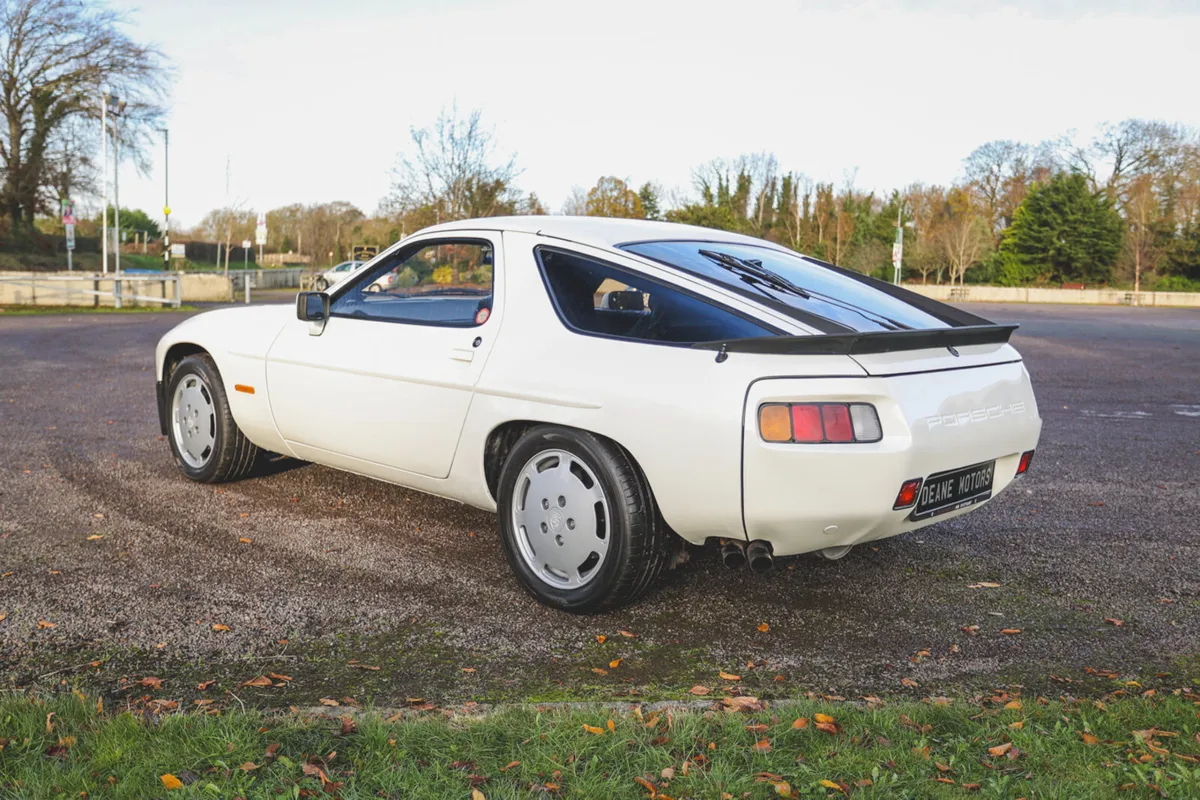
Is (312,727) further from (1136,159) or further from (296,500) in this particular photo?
(1136,159)

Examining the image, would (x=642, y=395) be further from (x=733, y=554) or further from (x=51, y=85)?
(x=51, y=85)

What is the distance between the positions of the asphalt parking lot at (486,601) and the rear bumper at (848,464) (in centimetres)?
51

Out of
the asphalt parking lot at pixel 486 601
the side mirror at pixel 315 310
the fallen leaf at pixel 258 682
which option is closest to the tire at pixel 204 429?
the asphalt parking lot at pixel 486 601

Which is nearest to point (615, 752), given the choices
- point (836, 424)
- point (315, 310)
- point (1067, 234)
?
point (836, 424)

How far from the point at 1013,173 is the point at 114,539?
86.9 meters

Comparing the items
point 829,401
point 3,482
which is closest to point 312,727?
point 829,401

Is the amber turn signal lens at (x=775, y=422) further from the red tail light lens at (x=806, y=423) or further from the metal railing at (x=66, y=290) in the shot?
the metal railing at (x=66, y=290)

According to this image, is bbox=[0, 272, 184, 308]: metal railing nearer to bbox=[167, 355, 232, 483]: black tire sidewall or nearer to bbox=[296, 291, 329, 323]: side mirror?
bbox=[167, 355, 232, 483]: black tire sidewall

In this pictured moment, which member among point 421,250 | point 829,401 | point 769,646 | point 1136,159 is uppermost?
point 1136,159

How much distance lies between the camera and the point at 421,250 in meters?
5.13

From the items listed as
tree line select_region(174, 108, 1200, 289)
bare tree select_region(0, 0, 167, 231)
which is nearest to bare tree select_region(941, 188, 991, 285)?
tree line select_region(174, 108, 1200, 289)

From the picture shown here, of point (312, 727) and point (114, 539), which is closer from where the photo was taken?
point (312, 727)

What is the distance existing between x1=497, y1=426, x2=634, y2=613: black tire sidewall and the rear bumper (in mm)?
520

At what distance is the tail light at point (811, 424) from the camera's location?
141 inches
